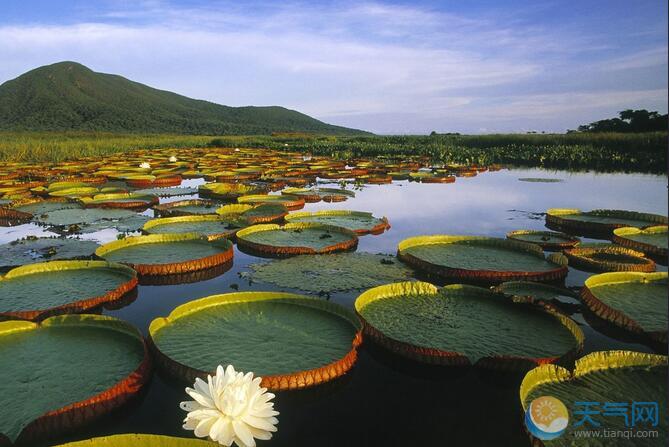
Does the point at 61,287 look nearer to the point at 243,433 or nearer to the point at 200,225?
the point at 200,225

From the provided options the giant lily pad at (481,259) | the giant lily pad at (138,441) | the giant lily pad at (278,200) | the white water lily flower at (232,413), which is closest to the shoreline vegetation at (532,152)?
the giant lily pad at (278,200)

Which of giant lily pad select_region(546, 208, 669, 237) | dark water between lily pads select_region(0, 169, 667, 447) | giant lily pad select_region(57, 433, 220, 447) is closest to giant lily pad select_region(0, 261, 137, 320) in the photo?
dark water between lily pads select_region(0, 169, 667, 447)

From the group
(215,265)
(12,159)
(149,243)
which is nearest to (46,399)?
(215,265)

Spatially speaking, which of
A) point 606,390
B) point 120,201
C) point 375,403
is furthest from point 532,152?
→ point 375,403

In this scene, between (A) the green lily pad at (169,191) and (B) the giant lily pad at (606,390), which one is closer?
(B) the giant lily pad at (606,390)

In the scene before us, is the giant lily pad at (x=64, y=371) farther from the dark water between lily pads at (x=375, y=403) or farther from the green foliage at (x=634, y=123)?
the green foliage at (x=634, y=123)

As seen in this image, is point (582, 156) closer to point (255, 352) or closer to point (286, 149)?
point (286, 149)
